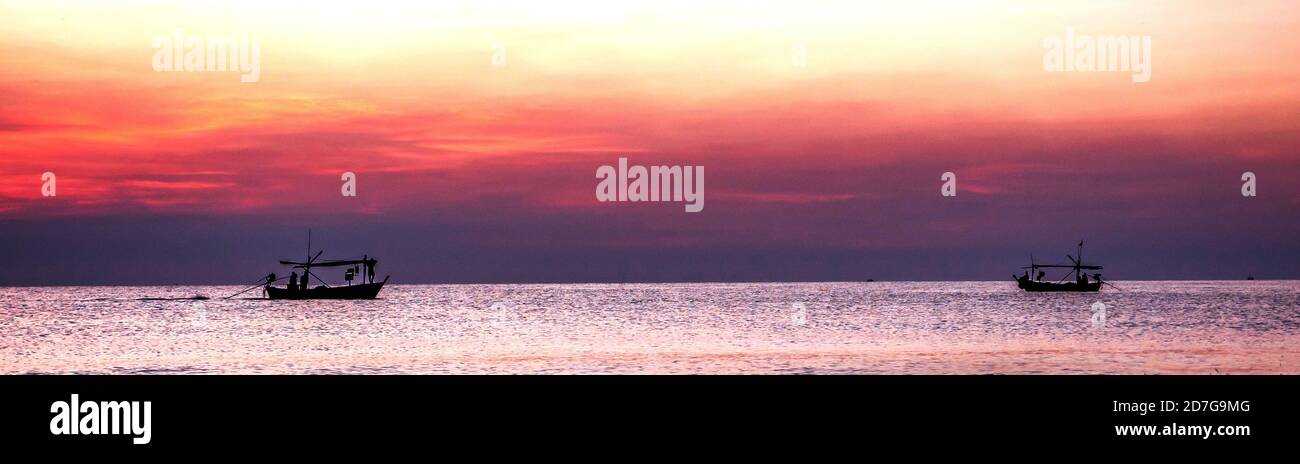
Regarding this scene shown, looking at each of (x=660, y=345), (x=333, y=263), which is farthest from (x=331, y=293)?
(x=660, y=345)

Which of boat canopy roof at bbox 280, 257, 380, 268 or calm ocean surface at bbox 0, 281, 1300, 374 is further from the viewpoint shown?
boat canopy roof at bbox 280, 257, 380, 268

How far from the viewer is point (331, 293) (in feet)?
489

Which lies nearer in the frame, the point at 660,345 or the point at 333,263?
the point at 660,345

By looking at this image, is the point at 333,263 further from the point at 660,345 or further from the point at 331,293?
the point at 660,345

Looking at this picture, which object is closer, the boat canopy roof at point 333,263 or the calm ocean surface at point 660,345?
the calm ocean surface at point 660,345

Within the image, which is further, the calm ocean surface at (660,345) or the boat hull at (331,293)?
the boat hull at (331,293)

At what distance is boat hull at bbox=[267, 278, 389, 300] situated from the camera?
14775cm

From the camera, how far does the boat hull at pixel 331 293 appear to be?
14775cm

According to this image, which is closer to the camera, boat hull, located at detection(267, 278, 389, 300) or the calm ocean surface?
the calm ocean surface
